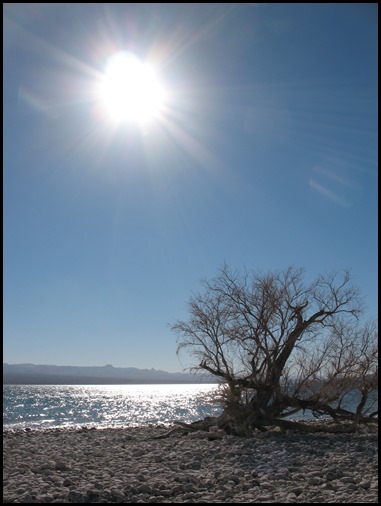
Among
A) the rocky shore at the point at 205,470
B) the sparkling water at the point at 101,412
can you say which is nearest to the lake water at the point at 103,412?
→ the sparkling water at the point at 101,412

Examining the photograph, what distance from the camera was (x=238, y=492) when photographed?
10766 mm

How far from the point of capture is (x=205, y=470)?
13.2m

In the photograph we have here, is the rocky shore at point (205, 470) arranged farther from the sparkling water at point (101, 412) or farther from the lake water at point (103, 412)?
the sparkling water at point (101, 412)

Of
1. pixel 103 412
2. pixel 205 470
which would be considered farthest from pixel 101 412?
pixel 205 470

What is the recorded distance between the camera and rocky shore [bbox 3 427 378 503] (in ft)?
33.9

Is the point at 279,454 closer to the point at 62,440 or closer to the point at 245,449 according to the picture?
the point at 245,449

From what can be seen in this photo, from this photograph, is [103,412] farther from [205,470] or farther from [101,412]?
[205,470]

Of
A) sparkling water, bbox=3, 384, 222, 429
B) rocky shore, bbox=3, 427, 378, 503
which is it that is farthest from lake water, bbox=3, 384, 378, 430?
rocky shore, bbox=3, 427, 378, 503

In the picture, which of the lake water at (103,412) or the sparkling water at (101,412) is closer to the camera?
the lake water at (103,412)

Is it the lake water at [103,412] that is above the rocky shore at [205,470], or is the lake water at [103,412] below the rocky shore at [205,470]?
below

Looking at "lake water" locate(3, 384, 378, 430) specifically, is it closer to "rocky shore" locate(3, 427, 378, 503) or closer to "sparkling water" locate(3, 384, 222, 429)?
"sparkling water" locate(3, 384, 222, 429)

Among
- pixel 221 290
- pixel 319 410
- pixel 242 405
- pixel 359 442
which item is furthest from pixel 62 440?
pixel 359 442

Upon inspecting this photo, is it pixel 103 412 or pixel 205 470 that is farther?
pixel 103 412

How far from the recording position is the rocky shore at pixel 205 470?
10.3m
